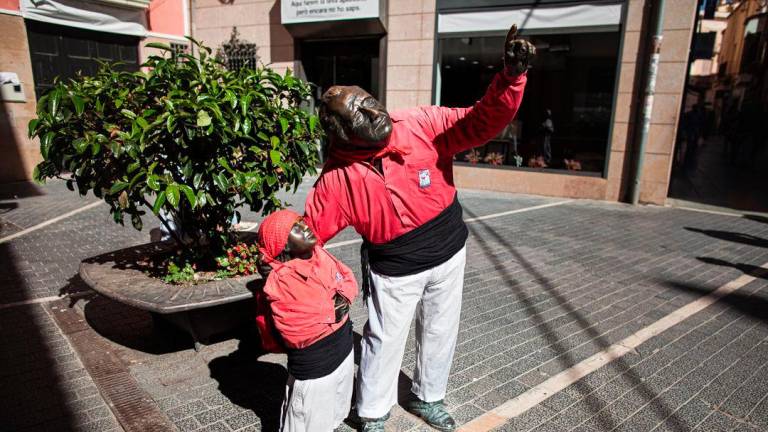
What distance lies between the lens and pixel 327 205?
2.37 meters

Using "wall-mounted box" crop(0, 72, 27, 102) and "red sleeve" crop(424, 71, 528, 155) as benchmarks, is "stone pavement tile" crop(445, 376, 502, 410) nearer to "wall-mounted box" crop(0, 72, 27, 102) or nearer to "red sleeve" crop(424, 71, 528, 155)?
"red sleeve" crop(424, 71, 528, 155)

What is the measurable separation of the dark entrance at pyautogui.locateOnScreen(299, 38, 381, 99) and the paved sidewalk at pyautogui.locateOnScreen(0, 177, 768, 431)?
630 cm

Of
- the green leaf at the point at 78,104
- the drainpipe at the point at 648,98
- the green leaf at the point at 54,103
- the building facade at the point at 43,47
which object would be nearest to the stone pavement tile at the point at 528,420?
the green leaf at the point at 78,104

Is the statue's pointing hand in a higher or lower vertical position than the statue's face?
higher

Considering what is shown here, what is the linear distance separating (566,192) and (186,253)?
776 centimetres


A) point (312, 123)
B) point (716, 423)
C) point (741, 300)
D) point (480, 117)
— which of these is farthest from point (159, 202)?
point (741, 300)

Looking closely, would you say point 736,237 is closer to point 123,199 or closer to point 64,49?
point 123,199

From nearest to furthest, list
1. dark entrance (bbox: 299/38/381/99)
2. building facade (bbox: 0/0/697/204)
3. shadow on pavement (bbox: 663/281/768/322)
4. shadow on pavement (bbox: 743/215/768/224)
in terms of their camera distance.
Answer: shadow on pavement (bbox: 663/281/768/322) < shadow on pavement (bbox: 743/215/768/224) < building facade (bbox: 0/0/697/204) < dark entrance (bbox: 299/38/381/99)

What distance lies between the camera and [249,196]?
3.40 metres

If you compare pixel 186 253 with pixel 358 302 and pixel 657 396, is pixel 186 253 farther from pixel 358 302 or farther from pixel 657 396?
pixel 657 396

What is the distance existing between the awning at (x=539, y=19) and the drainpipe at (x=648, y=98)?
71cm

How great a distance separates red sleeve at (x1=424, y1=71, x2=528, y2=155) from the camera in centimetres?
219

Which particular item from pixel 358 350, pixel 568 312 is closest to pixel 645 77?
pixel 568 312

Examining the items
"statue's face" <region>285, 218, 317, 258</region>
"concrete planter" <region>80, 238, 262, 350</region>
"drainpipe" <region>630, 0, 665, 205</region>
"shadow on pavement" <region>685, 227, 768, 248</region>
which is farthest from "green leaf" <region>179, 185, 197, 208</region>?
"drainpipe" <region>630, 0, 665, 205</region>
